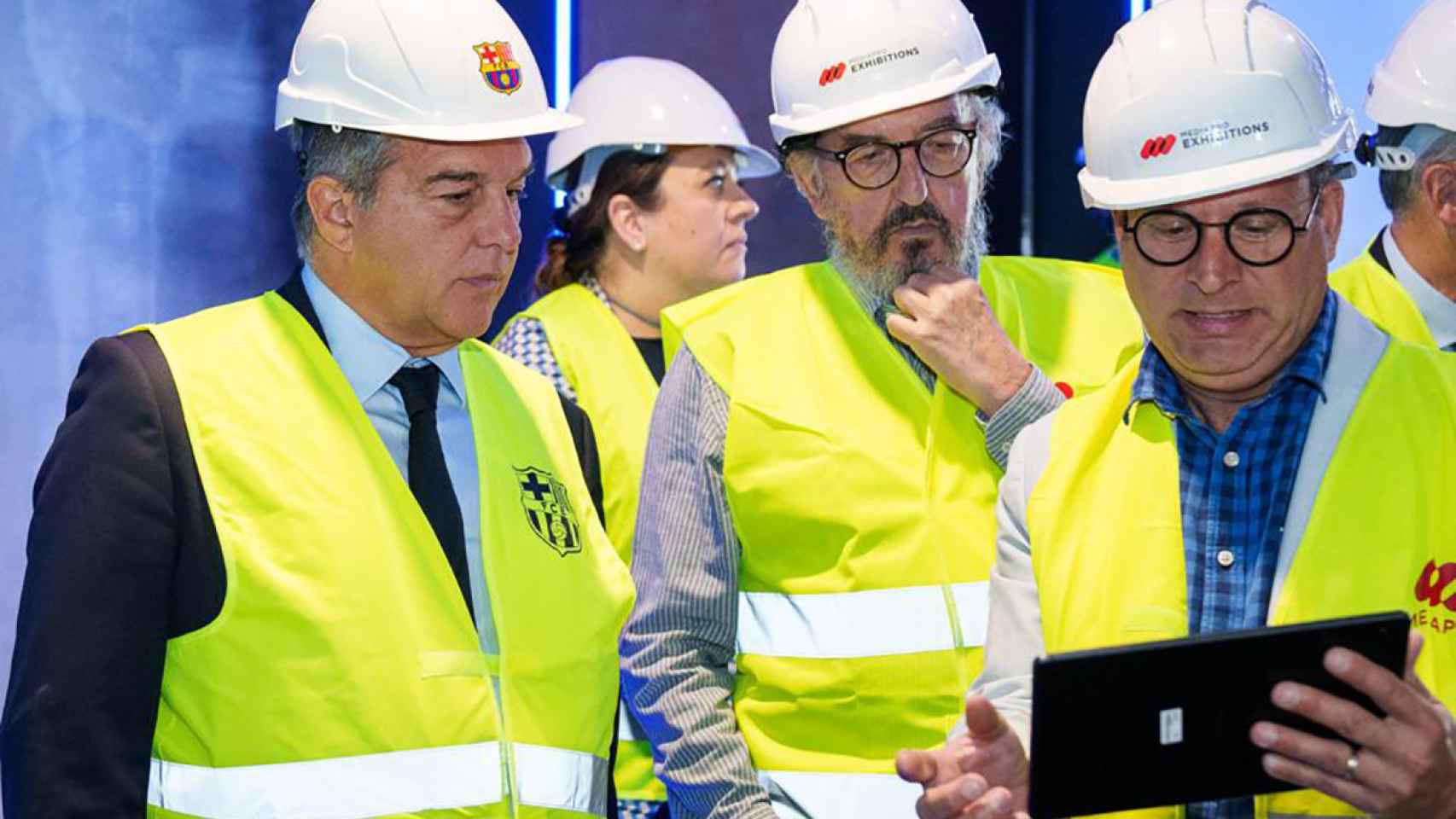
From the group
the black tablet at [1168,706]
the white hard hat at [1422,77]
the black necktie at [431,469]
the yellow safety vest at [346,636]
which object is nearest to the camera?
the black tablet at [1168,706]

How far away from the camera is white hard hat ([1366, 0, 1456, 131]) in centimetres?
359

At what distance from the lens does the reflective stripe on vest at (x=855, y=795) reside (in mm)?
3156

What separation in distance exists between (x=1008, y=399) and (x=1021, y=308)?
353 mm

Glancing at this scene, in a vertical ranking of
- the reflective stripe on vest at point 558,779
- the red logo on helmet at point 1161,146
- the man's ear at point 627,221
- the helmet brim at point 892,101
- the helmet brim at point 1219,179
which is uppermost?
the helmet brim at point 892,101

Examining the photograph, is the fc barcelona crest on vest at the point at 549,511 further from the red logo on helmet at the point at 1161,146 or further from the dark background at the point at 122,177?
the dark background at the point at 122,177

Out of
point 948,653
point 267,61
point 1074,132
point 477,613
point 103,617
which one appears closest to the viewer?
point 103,617

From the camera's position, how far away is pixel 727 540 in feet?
10.7

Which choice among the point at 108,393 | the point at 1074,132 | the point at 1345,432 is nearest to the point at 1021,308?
the point at 1345,432

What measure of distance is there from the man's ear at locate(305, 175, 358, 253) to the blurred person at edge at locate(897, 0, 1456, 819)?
105 centimetres

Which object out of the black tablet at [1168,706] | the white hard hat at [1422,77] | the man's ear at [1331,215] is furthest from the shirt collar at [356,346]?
the white hard hat at [1422,77]

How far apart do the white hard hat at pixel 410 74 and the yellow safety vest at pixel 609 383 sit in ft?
4.31

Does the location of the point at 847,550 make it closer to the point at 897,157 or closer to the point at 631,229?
the point at 897,157

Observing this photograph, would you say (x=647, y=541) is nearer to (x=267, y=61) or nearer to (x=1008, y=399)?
(x=1008, y=399)

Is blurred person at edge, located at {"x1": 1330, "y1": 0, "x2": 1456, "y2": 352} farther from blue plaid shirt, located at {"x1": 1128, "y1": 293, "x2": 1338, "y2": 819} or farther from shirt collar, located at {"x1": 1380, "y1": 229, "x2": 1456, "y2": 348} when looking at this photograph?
blue plaid shirt, located at {"x1": 1128, "y1": 293, "x2": 1338, "y2": 819}
